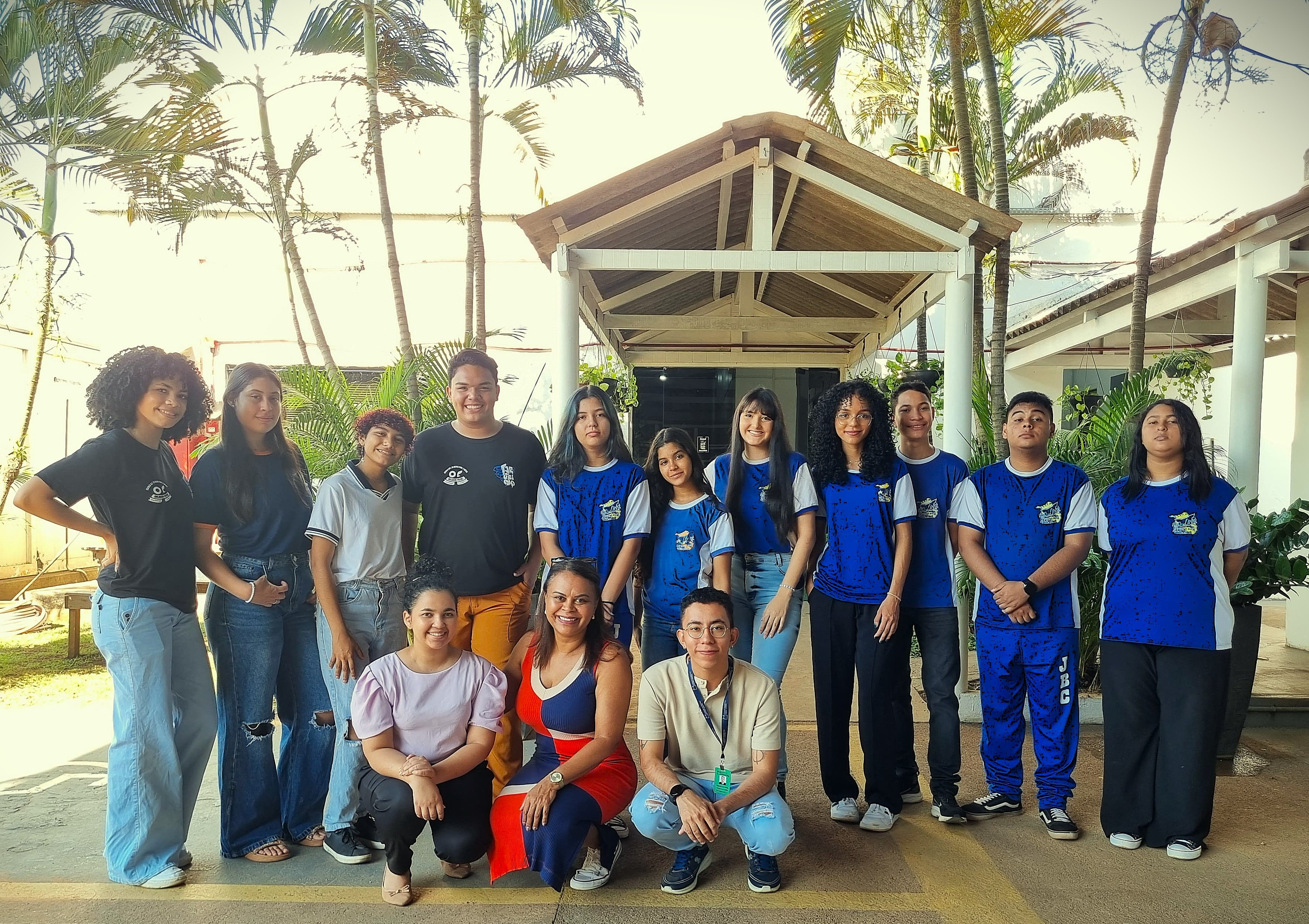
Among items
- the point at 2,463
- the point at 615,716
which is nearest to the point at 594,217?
the point at 615,716

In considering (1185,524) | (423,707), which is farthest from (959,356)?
(423,707)

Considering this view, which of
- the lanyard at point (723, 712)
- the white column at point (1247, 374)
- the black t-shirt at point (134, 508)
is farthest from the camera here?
the white column at point (1247, 374)

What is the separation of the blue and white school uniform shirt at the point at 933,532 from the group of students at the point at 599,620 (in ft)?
0.04

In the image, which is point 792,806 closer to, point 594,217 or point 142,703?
point 142,703

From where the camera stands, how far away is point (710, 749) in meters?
3.31

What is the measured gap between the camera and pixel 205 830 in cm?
376

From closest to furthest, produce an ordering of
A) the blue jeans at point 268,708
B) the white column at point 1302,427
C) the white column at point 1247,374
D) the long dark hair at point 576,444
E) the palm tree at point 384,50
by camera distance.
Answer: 1. the blue jeans at point 268,708
2. the long dark hair at point 576,444
3. the white column at point 1247,374
4. the white column at point 1302,427
5. the palm tree at point 384,50

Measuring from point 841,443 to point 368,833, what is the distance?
2.37 metres

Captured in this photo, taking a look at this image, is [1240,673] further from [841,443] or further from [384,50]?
[384,50]

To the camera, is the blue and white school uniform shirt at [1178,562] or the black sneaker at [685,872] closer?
the black sneaker at [685,872]

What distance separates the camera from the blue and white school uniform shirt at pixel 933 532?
3803 mm

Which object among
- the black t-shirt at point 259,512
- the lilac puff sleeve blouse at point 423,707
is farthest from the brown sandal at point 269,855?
the black t-shirt at point 259,512

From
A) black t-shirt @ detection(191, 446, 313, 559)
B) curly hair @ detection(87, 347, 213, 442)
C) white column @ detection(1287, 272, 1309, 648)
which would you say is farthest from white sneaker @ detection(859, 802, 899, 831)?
white column @ detection(1287, 272, 1309, 648)

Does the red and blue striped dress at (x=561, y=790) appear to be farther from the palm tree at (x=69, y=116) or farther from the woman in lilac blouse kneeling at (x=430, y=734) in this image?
the palm tree at (x=69, y=116)
